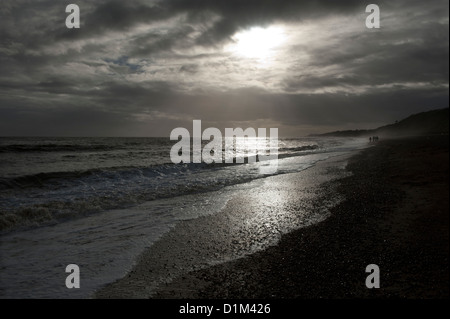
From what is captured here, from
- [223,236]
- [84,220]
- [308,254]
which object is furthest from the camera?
[84,220]

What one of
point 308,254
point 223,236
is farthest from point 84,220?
point 308,254

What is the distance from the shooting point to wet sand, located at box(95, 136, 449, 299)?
5090 mm

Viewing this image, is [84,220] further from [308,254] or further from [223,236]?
[308,254]

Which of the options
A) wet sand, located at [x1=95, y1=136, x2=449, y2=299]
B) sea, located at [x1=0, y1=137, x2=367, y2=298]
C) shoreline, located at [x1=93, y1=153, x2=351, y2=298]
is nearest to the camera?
wet sand, located at [x1=95, y1=136, x2=449, y2=299]

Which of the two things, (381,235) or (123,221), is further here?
(123,221)

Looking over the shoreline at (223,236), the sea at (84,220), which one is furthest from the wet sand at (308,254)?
the sea at (84,220)

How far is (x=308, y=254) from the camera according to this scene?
6496 millimetres

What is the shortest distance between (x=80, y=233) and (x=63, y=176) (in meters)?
11.6

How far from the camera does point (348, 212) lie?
9828 millimetres

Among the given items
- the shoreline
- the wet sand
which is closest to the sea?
the shoreline

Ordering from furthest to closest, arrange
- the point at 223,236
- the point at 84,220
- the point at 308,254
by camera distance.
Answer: the point at 84,220 < the point at 223,236 < the point at 308,254

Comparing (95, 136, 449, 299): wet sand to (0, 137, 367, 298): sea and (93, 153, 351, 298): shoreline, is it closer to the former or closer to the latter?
(93, 153, 351, 298): shoreline
